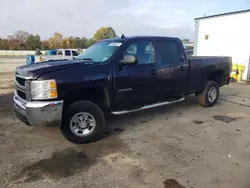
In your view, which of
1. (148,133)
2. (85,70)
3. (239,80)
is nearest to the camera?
(85,70)

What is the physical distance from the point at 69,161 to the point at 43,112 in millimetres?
877

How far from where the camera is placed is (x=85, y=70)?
150 inches

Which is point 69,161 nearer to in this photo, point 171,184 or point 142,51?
point 171,184

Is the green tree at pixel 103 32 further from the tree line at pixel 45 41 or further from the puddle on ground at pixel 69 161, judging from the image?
the puddle on ground at pixel 69 161

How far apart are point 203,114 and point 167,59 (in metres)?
1.88

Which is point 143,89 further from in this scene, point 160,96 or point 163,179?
point 163,179

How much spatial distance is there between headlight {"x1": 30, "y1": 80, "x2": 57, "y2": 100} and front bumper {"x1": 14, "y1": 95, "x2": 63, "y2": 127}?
3.8 inches

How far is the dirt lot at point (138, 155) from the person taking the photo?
292cm

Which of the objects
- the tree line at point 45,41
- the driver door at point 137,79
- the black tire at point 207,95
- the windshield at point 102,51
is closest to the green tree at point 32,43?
the tree line at point 45,41

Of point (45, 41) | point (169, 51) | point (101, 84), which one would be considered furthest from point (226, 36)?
point (45, 41)

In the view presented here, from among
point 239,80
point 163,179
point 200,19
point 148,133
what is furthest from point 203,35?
point 163,179

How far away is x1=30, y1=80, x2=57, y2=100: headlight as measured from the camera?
3.43 metres

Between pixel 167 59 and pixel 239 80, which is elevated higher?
pixel 167 59

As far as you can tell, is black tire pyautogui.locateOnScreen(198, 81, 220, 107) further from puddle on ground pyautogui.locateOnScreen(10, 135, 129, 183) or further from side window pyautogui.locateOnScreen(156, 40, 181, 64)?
puddle on ground pyautogui.locateOnScreen(10, 135, 129, 183)
